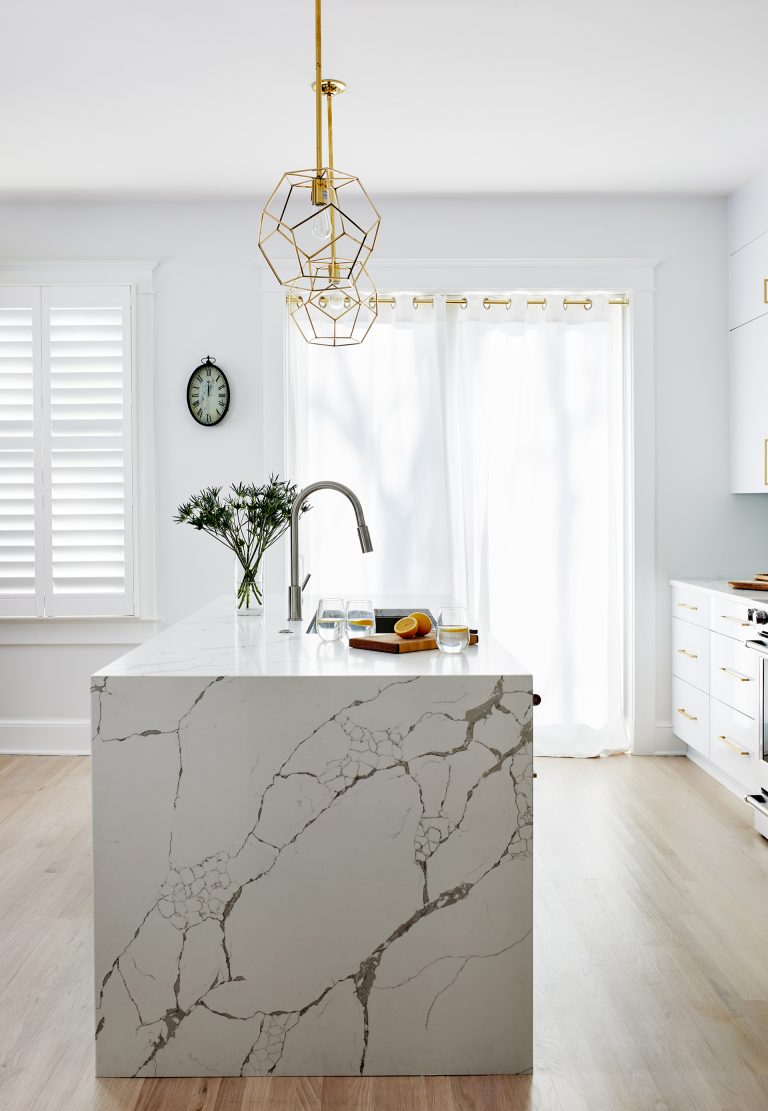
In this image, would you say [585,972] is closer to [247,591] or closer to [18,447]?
[247,591]

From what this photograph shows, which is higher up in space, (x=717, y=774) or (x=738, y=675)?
(x=738, y=675)

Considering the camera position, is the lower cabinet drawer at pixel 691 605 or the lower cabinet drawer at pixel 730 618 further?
the lower cabinet drawer at pixel 691 605

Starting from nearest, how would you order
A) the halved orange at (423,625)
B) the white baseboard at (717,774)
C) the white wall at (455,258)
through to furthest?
the halved orange at (423,625) → the white baseboard at (717,774) → the white wall at (455,258)

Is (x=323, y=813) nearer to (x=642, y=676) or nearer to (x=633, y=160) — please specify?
(x=642, y=676)

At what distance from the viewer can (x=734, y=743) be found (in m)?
3.86

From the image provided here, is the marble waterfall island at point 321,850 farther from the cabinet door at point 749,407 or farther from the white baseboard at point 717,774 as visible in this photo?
the cabinet door at point 749,407

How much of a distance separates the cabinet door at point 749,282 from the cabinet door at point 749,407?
2.3 inches

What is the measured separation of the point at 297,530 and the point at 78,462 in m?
2.35

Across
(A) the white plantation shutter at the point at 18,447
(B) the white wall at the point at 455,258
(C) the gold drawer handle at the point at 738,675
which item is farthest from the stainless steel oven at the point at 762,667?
(A) the white plantation shutter at the point at 18,447

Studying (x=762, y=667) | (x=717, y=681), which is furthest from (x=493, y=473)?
(x=762, y=667)

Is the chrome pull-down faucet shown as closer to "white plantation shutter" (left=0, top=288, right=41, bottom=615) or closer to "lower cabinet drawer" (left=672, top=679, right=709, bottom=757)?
"lower cabinet drawer" (left=672, top=679, right=709, bottom=757)

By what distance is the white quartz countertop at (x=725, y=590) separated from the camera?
12.2ft

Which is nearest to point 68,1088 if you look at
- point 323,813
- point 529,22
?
point 323,813

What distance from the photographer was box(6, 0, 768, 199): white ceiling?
9.62ft
